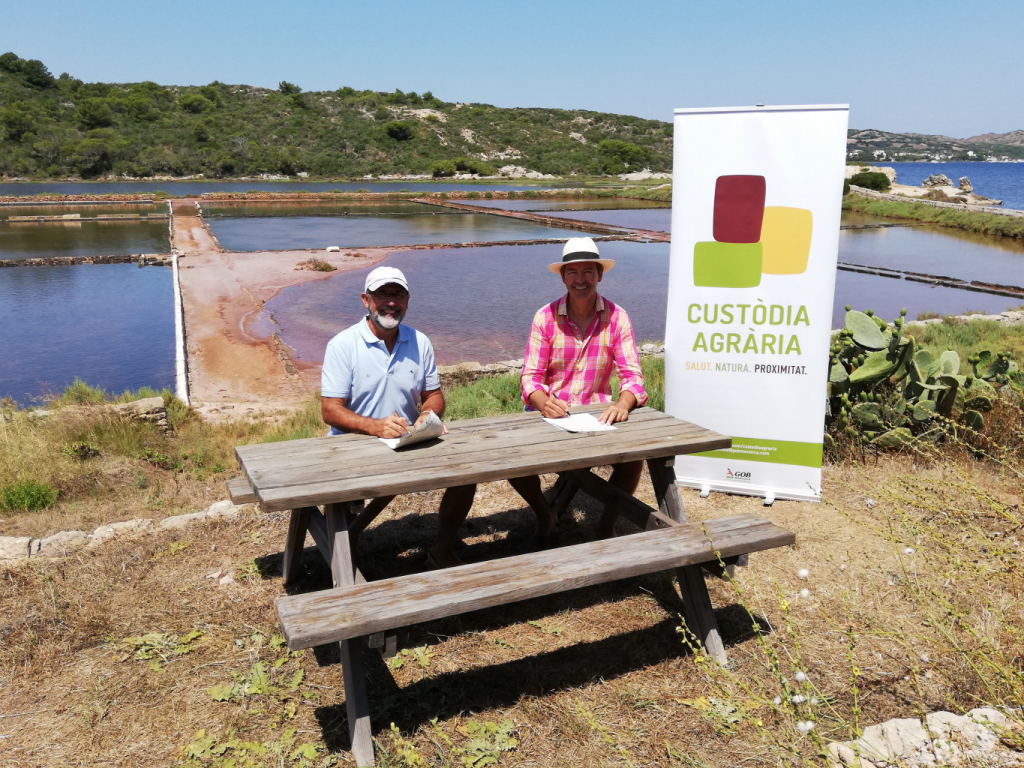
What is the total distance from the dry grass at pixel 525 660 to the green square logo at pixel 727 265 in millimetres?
1546

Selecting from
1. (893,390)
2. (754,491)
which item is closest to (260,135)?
(893,390)

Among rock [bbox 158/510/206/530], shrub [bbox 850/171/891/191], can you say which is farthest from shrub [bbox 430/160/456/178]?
rock [bbox 158/510/206/530]

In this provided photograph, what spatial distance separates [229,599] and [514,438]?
1.58m

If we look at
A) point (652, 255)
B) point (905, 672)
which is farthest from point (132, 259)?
point (905, 672)

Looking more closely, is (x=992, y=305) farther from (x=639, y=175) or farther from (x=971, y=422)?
(x=639, y=175)

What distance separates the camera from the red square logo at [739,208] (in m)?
4.35

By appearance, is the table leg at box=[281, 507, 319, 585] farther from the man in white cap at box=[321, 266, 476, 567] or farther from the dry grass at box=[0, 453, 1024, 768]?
the man in white cap at box=[321, 266, 476, 567]

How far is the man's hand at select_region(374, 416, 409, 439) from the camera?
319 centimetres

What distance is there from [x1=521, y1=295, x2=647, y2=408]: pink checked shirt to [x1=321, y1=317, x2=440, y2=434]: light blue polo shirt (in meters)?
0.61

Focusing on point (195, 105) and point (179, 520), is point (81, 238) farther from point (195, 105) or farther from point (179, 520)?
point (195, 105)

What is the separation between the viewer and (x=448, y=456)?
3.03 meters

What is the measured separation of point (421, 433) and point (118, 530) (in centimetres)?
226

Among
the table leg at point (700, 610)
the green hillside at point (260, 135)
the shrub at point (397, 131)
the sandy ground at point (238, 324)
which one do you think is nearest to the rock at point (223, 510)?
the table leg at point (700, 610)

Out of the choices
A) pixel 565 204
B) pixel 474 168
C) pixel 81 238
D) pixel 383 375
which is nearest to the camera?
pixel 383 375
